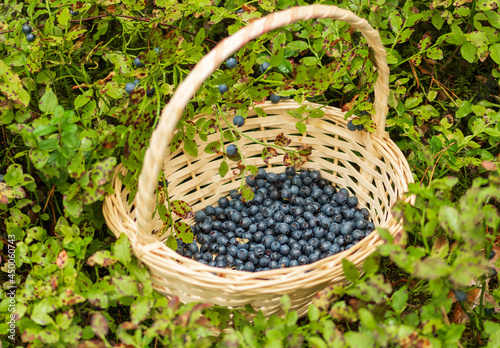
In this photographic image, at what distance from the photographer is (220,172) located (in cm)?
166

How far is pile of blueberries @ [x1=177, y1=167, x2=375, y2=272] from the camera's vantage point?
5.53 ft

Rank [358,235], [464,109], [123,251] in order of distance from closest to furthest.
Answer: [123,251]
[358,235]
[464,109]

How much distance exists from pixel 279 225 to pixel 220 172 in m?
0.33

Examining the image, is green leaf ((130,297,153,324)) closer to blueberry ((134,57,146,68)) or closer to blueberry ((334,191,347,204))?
blueberry ((134,57,146,68))

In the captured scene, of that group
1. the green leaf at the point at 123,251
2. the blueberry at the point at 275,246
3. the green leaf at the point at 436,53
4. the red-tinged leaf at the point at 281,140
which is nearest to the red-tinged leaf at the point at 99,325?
the green leaf at the point at 123,251

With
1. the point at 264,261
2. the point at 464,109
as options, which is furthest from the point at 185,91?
the point at 464,109

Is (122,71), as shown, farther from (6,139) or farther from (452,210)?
(452,210)

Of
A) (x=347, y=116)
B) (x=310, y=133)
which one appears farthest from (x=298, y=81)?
(x=310, y=133)

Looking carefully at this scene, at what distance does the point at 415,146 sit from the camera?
1.90 meters

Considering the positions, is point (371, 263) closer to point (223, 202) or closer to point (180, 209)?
point (180, 209)

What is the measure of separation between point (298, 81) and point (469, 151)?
3.24 feet

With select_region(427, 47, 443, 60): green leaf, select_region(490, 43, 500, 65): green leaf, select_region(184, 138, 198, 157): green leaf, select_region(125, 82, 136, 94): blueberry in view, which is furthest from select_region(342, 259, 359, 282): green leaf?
select_region(490, 43, 500, 65): green leaf

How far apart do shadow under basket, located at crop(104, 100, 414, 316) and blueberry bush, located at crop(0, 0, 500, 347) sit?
0.20ft

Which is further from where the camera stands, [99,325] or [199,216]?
[199,216]
